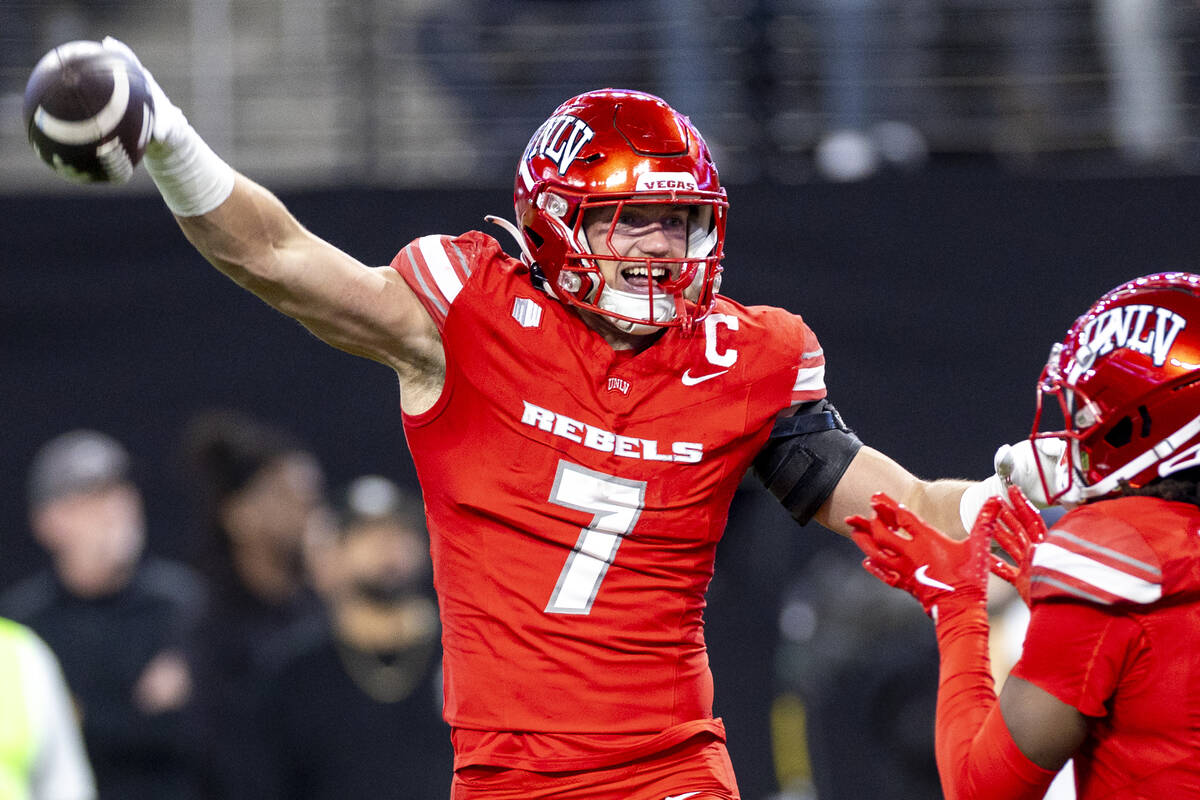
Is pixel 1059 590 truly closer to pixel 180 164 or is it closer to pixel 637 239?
pixel 637 239

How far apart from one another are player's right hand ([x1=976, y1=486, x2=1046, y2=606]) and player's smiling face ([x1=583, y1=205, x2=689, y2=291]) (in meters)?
0.75

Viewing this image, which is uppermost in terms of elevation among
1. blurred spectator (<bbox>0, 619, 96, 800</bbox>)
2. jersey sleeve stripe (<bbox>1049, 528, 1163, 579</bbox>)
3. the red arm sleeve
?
jersey sleeve stripe (<bbox>1049, 528, 1163, 579</bbox>)

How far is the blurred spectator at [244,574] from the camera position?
554cm

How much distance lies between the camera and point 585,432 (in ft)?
9.47

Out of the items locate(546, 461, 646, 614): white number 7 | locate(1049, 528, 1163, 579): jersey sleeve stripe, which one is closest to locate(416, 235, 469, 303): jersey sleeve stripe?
locate(546, 461, 646, 614): white number 7

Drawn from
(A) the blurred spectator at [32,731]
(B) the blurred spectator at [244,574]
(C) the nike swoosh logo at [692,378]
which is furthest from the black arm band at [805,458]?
(B) the blurred spectator at [244,574]

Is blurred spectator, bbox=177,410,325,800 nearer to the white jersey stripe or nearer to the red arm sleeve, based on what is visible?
the white jersey stripe

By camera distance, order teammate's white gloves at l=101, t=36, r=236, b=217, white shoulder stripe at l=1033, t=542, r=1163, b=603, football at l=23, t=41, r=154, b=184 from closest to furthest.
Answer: white shoulder stripe at l=1033, t=542, r=1163, b=603
football at l=23, t=41, r=154, b=184
teammate's white gloves at l=101, t=36, r=236, b=217

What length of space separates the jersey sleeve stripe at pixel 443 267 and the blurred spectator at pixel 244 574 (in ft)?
9.49

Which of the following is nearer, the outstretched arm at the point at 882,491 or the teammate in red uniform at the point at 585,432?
the teammate in red uniform at the point at 585,432

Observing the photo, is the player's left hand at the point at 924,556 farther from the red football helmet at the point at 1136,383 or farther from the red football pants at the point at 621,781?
the red football pants at the point at 621,781

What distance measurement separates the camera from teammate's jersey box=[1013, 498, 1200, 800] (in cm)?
223

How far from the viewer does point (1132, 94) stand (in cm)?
634

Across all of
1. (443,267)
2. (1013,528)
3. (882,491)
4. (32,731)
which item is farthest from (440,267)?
(32,731)
